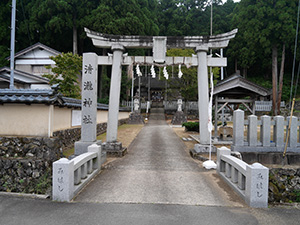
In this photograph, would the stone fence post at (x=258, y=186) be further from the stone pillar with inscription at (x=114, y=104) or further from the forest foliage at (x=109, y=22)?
the forest foliage at (x=109, y=22)

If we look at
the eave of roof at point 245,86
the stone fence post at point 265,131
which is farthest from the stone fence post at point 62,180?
the eave of roof at point 245,86

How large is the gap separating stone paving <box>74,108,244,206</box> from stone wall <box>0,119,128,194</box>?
74.1 inches

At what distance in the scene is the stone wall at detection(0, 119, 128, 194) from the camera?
656 cm

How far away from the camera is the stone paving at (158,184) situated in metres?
4.90

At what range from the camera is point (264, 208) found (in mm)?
4539

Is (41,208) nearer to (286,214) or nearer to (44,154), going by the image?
(44,154)

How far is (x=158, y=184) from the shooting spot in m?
5.91

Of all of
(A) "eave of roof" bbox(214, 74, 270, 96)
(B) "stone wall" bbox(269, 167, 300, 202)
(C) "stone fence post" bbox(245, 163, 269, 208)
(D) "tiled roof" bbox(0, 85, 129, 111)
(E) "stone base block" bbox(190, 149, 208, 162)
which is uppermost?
(A) "eave of roof" bbox(214, 74, 270, 96)

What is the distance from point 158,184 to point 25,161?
14.5 ft

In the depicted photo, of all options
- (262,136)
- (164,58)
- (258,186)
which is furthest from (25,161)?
(262,136)

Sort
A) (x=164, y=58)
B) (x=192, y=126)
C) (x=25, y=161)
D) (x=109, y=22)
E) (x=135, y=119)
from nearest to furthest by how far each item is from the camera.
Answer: (x=25, y=161) < (x=164, y=58) < (x=192, y=126) < (x=109, y=22) < (x=135, y=119)

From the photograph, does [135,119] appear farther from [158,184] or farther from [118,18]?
[158,184]

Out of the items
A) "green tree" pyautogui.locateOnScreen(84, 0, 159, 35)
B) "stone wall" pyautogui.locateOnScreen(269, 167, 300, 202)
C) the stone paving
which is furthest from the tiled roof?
"green tree" pyautogui.locateOnScreen(84, 0, 159, 35)

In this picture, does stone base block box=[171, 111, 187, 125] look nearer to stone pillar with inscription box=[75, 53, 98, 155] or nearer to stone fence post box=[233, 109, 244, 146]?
stone fence post box=[233, 109, 244, 146]
